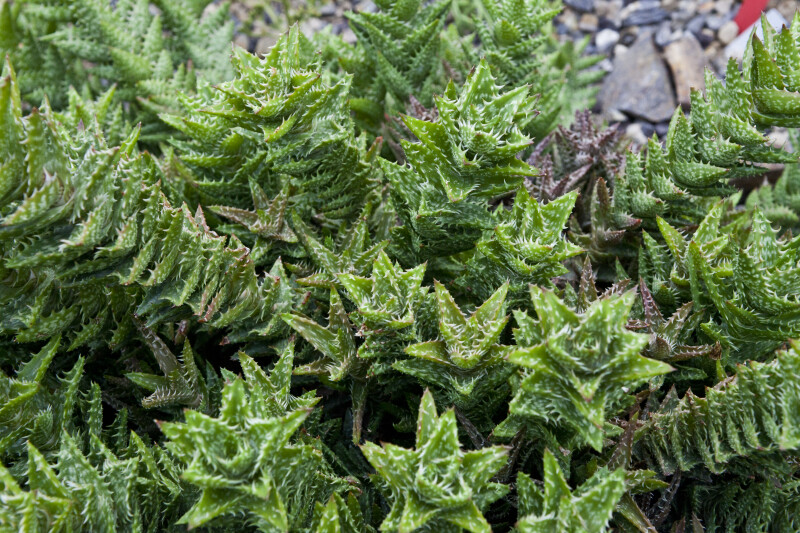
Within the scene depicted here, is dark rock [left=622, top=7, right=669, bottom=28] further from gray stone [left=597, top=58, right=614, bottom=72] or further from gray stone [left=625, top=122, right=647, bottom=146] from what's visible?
gray stone [left=625, top=122, right=647, bottom=146]

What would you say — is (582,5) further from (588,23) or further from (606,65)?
(606,65)

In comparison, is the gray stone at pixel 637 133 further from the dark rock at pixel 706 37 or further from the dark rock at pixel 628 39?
the dark rock at pixel 706 37

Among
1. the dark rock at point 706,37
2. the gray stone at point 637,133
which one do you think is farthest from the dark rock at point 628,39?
the gray stone at point 637,133

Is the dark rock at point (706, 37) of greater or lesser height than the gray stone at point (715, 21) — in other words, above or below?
below

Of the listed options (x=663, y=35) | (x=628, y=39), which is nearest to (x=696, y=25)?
(x=663, y=35)

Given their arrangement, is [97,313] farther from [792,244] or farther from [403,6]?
[792,244]

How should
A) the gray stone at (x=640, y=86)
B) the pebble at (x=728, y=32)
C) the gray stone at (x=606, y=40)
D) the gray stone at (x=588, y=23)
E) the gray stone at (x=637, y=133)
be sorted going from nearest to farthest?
1. the gray stone at (x=637, y=133)
2. the gray stone at (x=640, y=86)
3. the pebble at (x=728, y=32)
4. the gray stone at (x=606, y=40)
5. the gray stone at (x=588, y=23)

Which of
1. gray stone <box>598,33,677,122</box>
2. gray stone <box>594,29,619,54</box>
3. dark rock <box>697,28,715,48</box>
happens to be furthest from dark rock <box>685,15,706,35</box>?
gray stone <box>594,29,619,54</box>

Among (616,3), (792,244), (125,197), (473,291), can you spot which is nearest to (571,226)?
(473,291)
